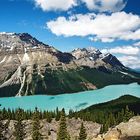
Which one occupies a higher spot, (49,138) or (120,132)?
(120,132)

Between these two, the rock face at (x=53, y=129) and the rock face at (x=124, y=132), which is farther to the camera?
the rock face at (x=53, y=129)

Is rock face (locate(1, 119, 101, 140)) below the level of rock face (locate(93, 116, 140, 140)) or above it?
below

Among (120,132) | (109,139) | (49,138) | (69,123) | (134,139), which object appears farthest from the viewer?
(69,123)

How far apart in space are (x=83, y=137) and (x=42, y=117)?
85.2m

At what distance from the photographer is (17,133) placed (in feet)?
456

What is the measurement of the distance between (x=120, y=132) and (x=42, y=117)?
13198 centimetres

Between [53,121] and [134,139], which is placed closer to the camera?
[134,139]

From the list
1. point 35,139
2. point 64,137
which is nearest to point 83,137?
point 64,137

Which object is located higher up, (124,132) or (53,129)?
(124,132)

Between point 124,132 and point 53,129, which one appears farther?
point 53,129

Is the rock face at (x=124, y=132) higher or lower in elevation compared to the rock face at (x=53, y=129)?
higher

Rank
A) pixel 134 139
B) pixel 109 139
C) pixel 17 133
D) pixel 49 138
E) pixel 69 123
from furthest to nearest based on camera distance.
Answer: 1. pixel 69 123
2. pixel 49 138
3. pixel 17 133
4. pixel 109 139
5. pixel 134 139

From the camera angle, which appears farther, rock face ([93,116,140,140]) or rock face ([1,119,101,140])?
rock face ([1,119,101,140])

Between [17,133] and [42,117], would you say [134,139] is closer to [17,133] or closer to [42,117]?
[17,133]
